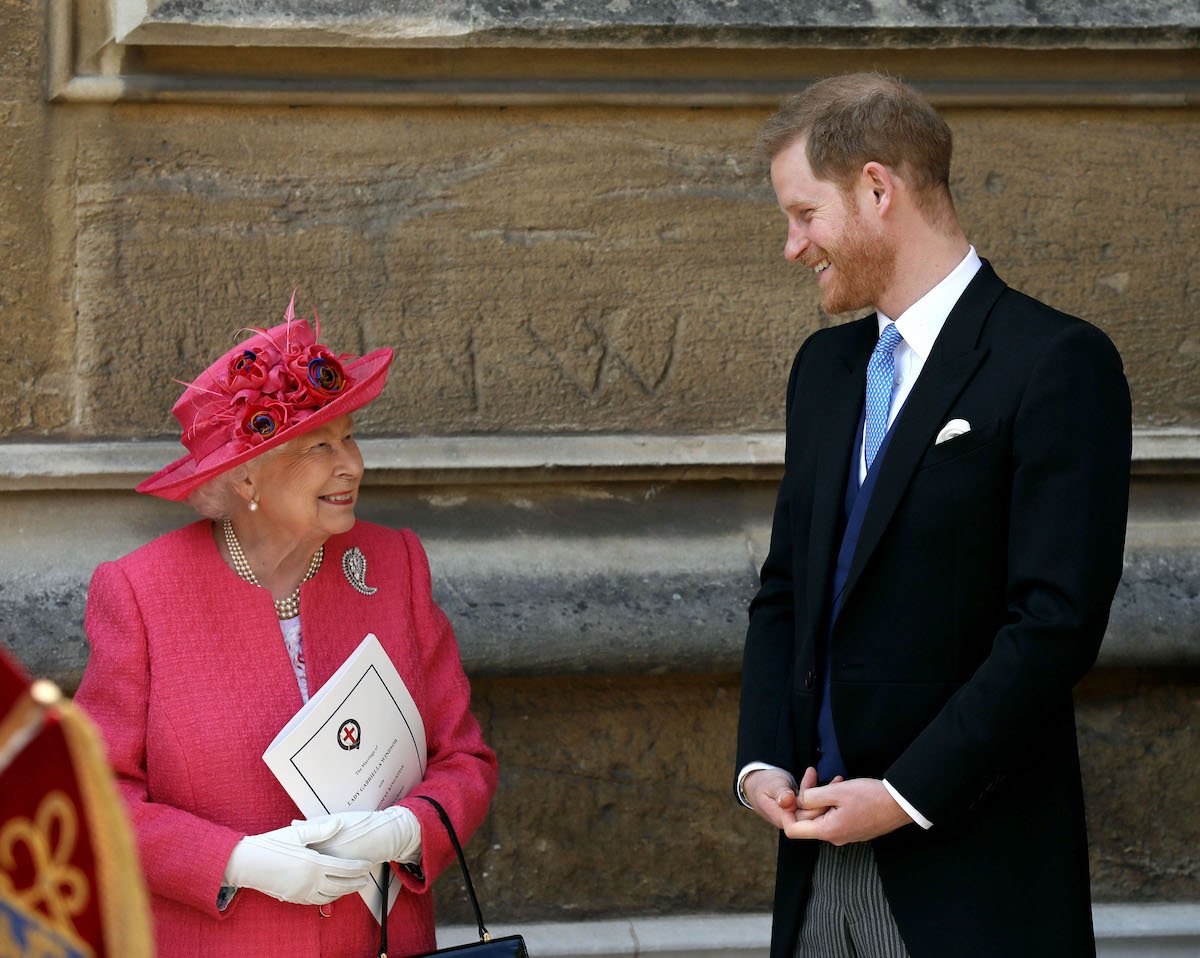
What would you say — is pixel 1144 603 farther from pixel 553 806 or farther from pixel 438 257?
pixel 438 257

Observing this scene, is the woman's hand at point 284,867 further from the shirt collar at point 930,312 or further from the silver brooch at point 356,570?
the shirt collar at point 930,312

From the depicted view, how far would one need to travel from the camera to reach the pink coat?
7.36ft

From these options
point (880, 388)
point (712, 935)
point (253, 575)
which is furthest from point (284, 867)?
point (712, 935)

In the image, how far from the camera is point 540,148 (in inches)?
135

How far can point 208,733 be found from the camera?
229 centimetres

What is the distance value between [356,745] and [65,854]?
4.18 feet

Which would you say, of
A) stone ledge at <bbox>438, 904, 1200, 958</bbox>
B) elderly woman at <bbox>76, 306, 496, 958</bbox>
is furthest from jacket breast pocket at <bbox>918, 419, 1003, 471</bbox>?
stone ledge at <bbox>438, 904, 1200, 958</bbox>

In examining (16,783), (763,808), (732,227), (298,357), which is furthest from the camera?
(732,227)

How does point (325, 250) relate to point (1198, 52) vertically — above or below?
below

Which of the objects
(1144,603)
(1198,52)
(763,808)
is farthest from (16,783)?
(1198,52)

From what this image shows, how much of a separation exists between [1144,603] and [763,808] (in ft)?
5.20

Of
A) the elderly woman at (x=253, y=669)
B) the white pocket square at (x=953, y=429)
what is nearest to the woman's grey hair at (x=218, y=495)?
the elderly woman at (x=253, y=669)

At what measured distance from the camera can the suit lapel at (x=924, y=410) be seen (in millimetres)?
2094

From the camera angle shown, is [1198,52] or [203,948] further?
[1198,52]
